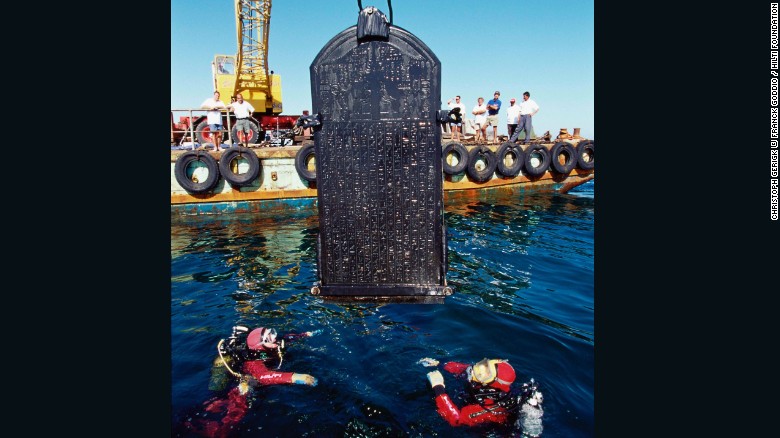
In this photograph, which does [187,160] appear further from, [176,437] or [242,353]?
[176,437]

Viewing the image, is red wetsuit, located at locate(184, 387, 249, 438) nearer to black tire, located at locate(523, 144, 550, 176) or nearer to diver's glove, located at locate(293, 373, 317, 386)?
diver's glove, located at locate(293, 373, 317, 386)

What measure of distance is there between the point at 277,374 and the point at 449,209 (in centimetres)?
1117

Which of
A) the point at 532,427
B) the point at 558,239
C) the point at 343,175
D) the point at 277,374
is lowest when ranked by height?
the point at 532,427

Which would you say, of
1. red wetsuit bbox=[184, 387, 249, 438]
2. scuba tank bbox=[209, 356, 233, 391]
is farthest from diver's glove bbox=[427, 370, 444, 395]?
scuba tank bbox=[209, 356, 233, 391]

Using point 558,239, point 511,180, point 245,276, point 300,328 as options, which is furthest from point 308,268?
point 511,180

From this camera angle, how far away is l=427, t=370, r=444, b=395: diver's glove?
479cm

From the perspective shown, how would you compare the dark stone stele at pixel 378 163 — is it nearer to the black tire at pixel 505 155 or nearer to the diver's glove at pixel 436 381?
the diver's glove at pixel 436 381

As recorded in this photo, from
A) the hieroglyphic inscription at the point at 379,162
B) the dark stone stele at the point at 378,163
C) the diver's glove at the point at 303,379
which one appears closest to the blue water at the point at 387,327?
the diver's glove at the point at 303,379

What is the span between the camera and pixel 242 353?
551 cm

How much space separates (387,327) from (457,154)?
1117cm

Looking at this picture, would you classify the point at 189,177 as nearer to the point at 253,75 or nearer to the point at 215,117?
the point at 215,117

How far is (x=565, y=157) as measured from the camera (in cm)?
1823

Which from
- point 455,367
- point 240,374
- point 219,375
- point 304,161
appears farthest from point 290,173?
point 455,367

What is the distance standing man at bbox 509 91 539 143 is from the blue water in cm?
605
